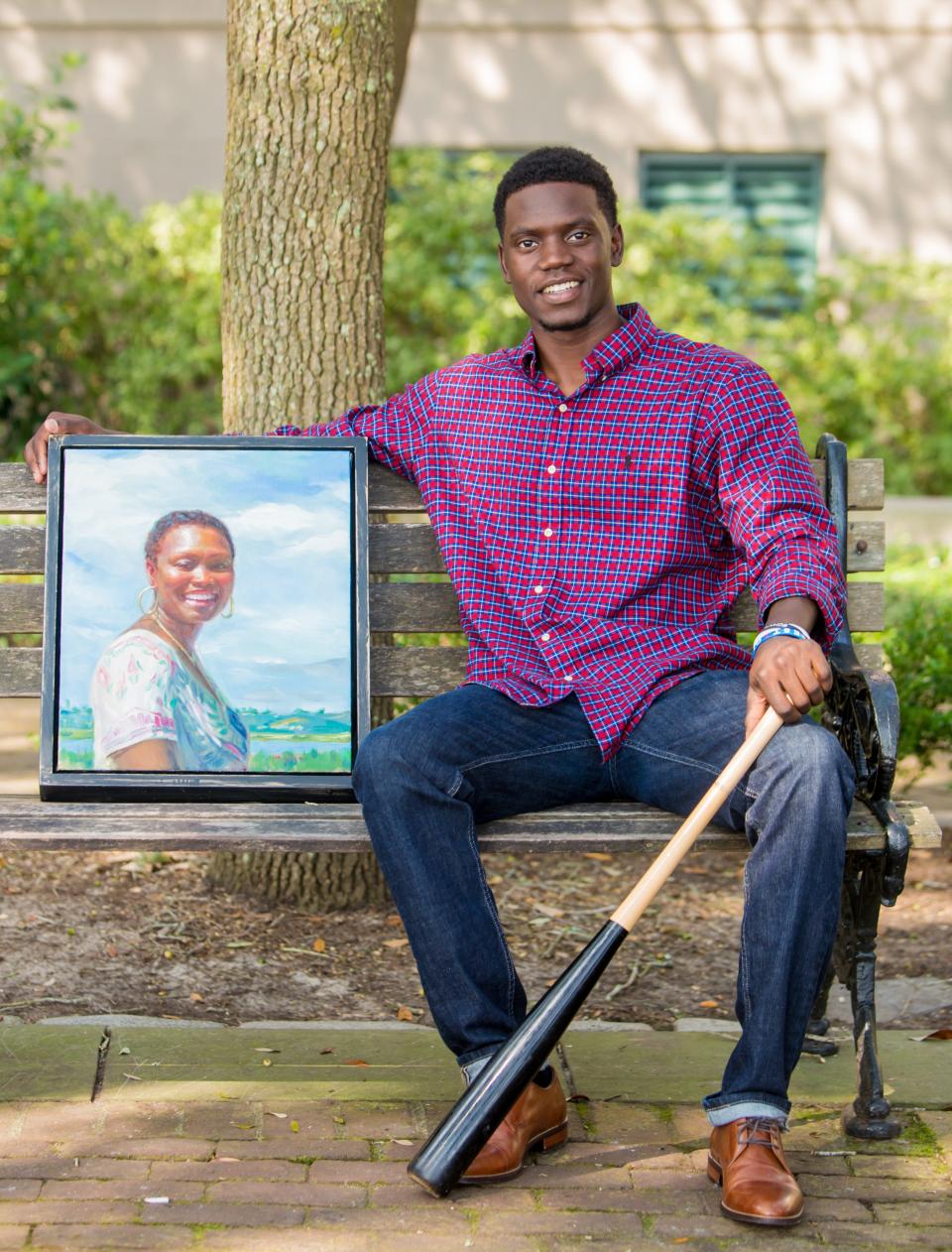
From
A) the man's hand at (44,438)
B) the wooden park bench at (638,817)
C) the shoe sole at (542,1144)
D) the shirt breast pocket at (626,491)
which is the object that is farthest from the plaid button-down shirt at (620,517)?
the man's hand at (44,438)

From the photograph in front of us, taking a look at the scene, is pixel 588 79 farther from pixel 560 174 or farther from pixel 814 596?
pixel 814 596

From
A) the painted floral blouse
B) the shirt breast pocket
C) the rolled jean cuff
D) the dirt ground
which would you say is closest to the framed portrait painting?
the painted floral blouse

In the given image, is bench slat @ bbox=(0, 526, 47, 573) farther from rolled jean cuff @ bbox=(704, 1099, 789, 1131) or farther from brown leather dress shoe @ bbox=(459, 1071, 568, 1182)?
rolled jean cuff @ bbox=(704, 1099, 789, 1131)

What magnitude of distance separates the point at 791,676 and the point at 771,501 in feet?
1.50

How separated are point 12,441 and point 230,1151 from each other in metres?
7.40

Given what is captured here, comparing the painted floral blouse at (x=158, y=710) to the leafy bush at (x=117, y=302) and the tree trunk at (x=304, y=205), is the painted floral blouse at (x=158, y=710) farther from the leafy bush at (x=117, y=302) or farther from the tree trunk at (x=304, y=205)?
the leafy bush at (x=117, y=302)

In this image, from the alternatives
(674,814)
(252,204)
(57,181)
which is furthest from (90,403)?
(674,814)

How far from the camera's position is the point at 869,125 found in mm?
10461

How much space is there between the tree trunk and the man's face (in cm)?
81

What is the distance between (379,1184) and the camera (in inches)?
107

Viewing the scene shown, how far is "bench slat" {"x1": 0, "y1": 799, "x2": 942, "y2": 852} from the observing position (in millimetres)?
2920

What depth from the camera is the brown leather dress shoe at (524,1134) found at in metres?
2.72

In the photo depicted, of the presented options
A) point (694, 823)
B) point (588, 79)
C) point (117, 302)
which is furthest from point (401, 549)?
point (588, 79)

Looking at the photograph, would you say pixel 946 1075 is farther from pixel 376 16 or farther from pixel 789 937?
pixel 376 16
